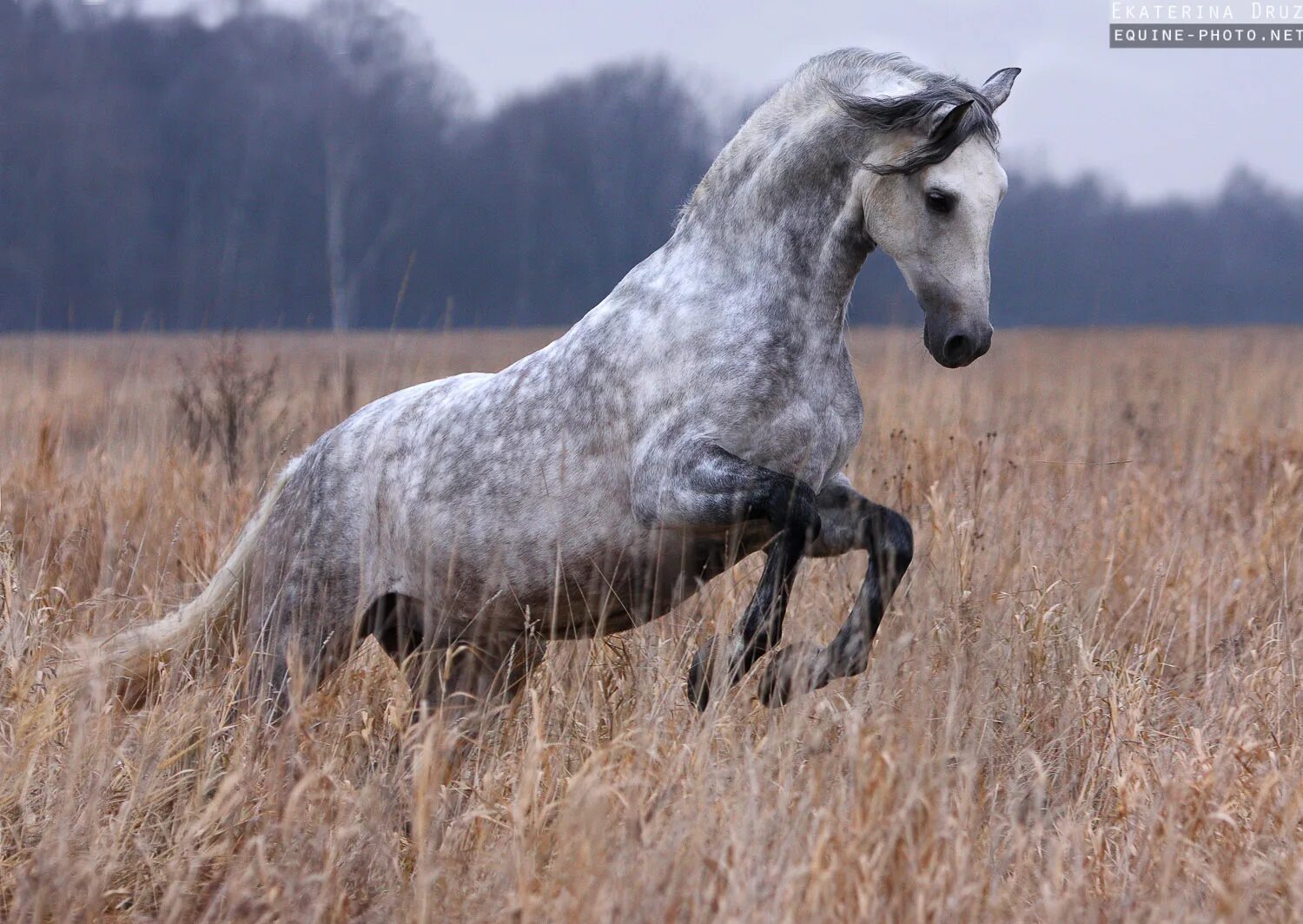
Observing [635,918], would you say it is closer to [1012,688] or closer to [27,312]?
[1012,688]

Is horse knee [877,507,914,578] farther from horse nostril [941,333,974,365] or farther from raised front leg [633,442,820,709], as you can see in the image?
horse nostril [941,333,974,365]

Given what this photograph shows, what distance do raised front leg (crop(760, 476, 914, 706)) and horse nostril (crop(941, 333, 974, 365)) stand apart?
1.25ft

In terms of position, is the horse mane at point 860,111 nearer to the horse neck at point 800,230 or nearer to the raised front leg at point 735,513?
the horse neck at point 800,230

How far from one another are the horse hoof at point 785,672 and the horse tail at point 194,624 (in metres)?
1.80

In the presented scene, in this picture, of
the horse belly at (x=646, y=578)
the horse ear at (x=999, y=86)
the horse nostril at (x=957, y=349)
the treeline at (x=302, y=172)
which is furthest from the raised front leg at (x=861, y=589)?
the treeline at (x=302, y=172)

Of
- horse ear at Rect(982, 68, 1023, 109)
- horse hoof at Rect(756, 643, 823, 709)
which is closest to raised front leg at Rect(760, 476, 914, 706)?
horse hoof at Rect(756, 643, 823, 709)

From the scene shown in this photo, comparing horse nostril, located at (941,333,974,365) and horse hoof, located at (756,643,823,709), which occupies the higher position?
horse nostril, located at (941,333,974,365)

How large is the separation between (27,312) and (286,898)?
39714 mm

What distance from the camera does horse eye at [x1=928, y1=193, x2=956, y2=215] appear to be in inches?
116

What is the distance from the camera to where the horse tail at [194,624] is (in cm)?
375

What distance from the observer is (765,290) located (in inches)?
124

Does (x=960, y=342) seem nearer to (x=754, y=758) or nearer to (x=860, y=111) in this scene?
(x=860, y=111)

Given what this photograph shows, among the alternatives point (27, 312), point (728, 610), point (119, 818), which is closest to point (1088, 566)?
point (728, 610)

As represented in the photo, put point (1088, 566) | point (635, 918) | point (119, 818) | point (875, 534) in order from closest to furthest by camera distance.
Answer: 1. point (635, 918)
2. point (119, 818)
3. point (875, 534)
4. point (1088, 566)
